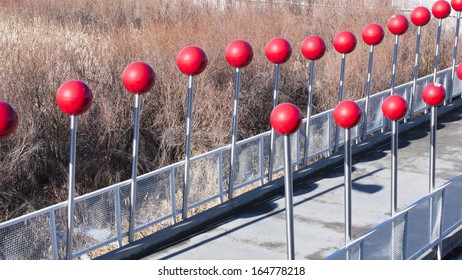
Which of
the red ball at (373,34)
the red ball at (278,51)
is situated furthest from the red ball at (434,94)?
the red ball at (373,34)

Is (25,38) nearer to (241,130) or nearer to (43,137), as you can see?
(43,137)

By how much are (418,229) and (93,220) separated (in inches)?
175

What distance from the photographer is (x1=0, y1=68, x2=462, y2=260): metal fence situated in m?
10.2

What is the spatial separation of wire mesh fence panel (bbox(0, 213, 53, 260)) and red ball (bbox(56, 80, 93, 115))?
5.26ft

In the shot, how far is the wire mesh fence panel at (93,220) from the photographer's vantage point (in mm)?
10852

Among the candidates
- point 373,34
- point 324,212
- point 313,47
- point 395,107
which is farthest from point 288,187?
point 373,34

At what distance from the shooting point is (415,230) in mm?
11039

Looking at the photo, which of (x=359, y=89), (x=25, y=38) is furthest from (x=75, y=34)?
(x=359, y=89)

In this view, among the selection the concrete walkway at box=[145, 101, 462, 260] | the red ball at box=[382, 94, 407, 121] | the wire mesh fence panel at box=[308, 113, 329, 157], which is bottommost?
the concrete walkway at box=[145, 101, 462, 260]

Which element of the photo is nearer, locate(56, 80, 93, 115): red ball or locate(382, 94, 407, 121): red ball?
locate(56, 80, 93, 115): red ball

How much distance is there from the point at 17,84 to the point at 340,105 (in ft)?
30.8

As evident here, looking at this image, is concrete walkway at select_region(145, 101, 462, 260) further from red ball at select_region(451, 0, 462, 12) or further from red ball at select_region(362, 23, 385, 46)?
red ball at select_region(451, 0, 462, 12)

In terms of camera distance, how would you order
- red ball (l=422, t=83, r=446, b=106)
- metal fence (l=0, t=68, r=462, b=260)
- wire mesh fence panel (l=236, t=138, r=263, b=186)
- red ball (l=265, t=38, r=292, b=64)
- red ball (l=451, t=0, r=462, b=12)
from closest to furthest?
metal fence (l=0, t=68, r=462, b=260)
red ball (l=422, t=83, r=446, b=106)
red ball (l=265, t=38, r=292, b=64)
wire mesh fence panel (l=236, t=138, r=263, b=186)
red ball (l=451, t=0, r=462, b=12)

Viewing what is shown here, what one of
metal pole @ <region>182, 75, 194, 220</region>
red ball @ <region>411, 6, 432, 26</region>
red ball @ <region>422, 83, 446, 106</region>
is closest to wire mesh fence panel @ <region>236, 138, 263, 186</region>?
metal pole @ <region>182, 75, 194, 220</region>
